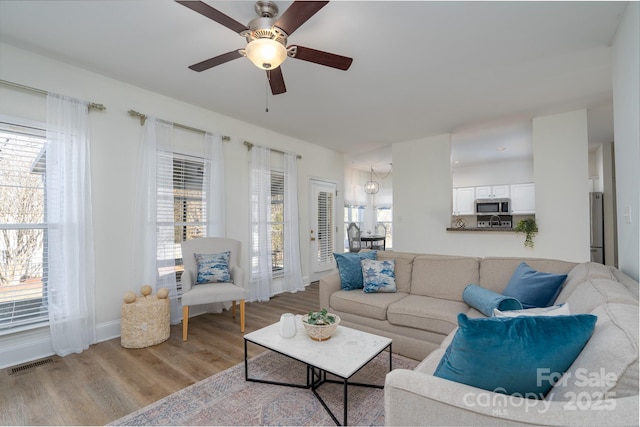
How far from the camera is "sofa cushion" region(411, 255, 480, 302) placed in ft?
9.06

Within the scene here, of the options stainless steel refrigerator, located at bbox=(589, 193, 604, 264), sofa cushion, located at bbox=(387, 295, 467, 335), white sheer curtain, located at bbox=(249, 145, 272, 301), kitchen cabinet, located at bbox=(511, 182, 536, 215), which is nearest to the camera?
sofa cushion, located at bbox=(387, 295, 467, 335)

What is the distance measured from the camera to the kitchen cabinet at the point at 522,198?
22.1ft

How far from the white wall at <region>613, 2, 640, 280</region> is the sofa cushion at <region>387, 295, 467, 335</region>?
3.80ft

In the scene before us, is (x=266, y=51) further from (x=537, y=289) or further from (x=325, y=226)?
(x=325, y=226)

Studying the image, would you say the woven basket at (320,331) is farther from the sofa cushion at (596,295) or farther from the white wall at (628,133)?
the white wall at (628,133)

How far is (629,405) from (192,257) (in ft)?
11.9

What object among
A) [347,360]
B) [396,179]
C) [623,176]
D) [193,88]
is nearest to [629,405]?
[347,360]

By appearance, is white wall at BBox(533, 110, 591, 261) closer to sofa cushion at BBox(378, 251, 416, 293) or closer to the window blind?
sofa cushion at BBox(378, 251, 416, 293)

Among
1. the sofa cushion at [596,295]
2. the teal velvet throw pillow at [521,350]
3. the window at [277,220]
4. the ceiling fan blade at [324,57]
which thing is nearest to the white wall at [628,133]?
the sofa cushion at [596,295]

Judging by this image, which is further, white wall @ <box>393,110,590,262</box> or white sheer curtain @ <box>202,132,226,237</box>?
white wall @ <box>393,110,590,262</box>

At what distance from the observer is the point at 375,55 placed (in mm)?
2707

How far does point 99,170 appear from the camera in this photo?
3.08 metres

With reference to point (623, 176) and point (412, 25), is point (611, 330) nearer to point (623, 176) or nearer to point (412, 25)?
point (623, 176)

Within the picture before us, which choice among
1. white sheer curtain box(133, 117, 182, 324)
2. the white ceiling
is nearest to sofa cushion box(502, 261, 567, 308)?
the white ceiling
